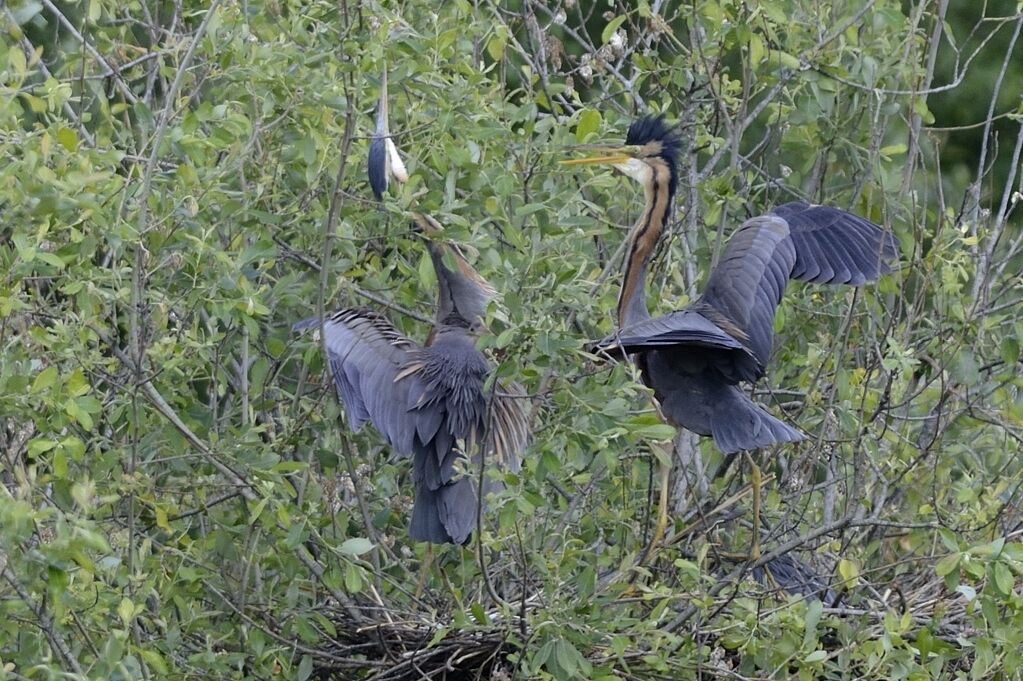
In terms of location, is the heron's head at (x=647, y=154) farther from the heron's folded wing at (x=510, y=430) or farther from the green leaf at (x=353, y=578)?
the green leaf at (x=353, y=578)

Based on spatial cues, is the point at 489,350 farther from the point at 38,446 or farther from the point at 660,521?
the point at 660,521

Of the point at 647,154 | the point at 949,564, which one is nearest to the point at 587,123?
the point at 647,154

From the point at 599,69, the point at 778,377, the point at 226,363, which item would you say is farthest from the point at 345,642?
the point at 599,69

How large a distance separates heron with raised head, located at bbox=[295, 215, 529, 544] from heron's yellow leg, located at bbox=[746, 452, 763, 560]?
0.70 m

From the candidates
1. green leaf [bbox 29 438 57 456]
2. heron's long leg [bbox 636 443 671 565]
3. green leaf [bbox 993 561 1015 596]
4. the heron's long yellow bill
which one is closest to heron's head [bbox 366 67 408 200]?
the heron's long yellow bill

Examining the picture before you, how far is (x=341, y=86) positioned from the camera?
3.88 metres

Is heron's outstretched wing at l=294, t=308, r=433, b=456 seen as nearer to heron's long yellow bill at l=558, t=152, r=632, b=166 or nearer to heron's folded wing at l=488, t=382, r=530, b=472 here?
heron's folded wing at l=488, t=382, r=530, b=472

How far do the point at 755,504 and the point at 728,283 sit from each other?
2.16ft

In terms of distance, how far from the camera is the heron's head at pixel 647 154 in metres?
4.86

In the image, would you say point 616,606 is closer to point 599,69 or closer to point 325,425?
point 325,425

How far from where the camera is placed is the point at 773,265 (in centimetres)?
469

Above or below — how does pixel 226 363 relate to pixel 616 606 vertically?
above

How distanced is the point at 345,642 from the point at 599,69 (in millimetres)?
2029

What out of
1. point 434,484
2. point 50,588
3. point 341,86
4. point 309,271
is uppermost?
point 341,86
